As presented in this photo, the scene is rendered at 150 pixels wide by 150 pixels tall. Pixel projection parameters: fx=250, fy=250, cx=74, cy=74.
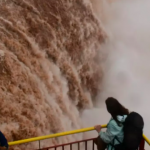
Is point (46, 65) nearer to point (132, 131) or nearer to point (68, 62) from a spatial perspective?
point (68, 62)

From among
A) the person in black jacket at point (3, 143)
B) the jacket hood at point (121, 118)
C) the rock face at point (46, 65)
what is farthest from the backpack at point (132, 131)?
the rock face at point (46, 65)

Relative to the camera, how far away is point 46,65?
417 cm

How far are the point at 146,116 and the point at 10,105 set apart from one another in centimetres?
306

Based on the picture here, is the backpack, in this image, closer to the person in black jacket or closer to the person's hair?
the person's hair

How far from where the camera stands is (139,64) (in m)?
6.32

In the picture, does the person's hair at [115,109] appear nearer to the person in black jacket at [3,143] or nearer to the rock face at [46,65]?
the person in black jacket at [3,143]

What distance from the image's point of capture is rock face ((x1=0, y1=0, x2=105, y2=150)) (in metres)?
3.39

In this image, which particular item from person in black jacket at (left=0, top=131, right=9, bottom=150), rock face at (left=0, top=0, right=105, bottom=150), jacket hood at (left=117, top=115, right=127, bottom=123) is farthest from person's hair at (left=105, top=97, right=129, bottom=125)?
rock face at (left=0, top=0, right=105, bottom=150)

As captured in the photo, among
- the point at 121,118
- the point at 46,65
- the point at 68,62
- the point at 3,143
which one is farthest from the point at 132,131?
the point at 68,62

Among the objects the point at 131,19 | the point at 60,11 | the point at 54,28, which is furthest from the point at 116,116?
the point at 131,19

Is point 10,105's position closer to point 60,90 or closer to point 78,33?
point 60,90

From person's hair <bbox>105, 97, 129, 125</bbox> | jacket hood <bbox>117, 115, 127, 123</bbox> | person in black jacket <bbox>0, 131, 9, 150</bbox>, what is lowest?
person in black jacket <bbox>0, 131, 9, 150</bbox>

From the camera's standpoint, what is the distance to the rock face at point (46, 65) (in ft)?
11.1

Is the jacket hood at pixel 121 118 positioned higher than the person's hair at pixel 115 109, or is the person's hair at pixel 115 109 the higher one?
the person's hair at pixel 115 109
